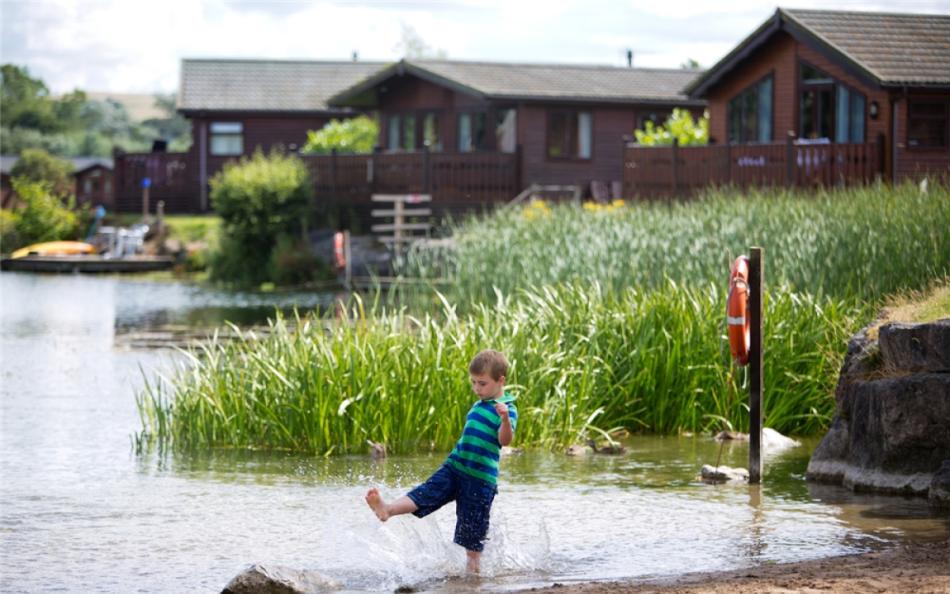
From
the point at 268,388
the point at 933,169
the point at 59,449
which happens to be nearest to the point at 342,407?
the point at 268,388

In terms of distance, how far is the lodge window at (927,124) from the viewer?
117 ft

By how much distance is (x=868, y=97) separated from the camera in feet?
120

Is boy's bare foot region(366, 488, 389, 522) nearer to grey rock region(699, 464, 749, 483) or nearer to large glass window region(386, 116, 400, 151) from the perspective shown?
grey rock region(699, 464, 749, 483)

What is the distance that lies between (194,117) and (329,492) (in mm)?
47888

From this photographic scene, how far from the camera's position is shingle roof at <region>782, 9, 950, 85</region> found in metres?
35.8

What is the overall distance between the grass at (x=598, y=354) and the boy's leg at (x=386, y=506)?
537 cm

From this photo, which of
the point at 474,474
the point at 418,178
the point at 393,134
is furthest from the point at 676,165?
the point at 474,474

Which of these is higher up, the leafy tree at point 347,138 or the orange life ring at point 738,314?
the leafy tree at point 347,138

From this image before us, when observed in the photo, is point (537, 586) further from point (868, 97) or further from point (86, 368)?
point (868, 97)

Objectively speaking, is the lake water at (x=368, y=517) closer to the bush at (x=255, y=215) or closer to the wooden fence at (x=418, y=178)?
the wooden fence at (x=418, y=178)

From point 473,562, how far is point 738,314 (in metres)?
4.33

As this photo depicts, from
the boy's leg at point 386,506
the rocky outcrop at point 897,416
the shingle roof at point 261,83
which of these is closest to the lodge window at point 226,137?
the shingle roof at point 261,83

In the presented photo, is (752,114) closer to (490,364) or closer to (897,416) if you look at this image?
(897,416)

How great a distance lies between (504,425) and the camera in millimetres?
9648
